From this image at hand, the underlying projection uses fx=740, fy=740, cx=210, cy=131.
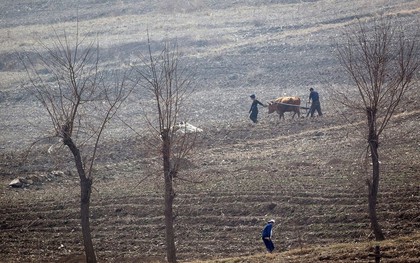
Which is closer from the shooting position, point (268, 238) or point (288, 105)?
point (268, 238)

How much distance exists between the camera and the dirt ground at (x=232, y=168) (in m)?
17.8

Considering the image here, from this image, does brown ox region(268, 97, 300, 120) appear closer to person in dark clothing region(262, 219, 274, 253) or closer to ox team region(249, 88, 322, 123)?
ox team region(249, 88, 322, 123)

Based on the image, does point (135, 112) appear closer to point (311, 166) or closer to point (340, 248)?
point (311, 166)

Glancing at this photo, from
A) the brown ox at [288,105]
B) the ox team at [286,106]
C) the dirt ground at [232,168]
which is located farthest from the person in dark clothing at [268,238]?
the brown ox at [288,105]

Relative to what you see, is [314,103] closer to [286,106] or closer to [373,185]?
[286,106]

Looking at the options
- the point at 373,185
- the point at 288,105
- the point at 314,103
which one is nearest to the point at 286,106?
the point at 288,105

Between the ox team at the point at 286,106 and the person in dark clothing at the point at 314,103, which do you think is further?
the ox team at the point at 286,106

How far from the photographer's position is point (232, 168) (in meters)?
23.9

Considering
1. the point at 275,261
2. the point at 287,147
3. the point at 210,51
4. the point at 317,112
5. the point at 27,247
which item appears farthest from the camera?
the point at 210,51

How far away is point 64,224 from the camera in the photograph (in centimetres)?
2020

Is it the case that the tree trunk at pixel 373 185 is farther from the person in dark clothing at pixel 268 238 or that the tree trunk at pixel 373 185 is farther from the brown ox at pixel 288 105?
the brown ox at pixel 288 105

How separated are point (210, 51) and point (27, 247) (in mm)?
27737

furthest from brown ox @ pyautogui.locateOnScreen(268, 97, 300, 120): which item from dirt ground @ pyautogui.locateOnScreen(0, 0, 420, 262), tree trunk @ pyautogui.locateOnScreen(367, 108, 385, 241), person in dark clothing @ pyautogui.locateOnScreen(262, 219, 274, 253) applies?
person in dark clothing @ pyautogui.locateOnScreen(262, 219, 274, 253)

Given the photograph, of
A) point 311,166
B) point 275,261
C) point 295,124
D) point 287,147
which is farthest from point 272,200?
point 295,124
